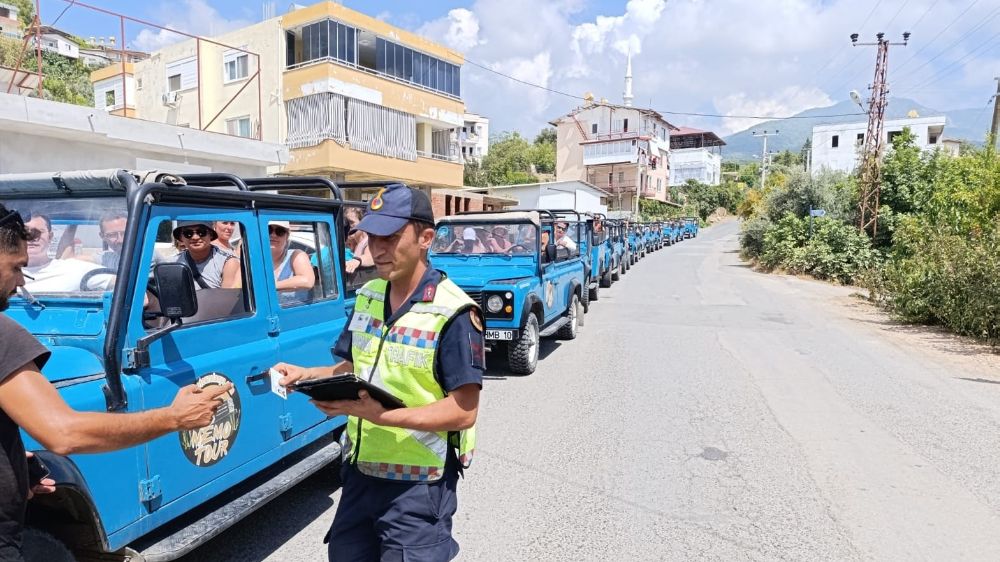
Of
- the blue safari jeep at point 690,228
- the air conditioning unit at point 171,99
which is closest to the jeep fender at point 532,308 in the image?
the air conditioning unit at point 171,99

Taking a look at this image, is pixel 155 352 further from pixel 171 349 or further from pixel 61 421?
pixel 61 421

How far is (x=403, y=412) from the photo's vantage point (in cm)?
201

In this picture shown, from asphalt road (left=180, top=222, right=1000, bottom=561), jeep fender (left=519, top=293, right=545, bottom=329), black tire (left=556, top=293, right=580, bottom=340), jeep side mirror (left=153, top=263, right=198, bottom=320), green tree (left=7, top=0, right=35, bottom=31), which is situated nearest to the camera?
jeep side mirror (left=153, top=263, right=198, bottom=320)

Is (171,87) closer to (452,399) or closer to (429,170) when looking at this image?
(429,170)

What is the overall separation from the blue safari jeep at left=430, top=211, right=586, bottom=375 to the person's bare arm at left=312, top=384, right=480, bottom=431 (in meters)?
5.69

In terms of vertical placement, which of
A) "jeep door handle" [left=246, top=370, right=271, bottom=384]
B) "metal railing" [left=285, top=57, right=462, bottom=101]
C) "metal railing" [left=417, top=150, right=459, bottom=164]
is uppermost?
"metal railing" [left=285, top=57, right=462, bottom=101]

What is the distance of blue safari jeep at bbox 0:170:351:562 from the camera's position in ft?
8.49

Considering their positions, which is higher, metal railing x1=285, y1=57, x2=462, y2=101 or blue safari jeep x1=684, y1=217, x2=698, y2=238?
metal railing x1=285, y1=57, x2=462, y2=101

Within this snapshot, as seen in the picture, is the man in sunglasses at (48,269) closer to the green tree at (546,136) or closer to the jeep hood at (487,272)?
the jeep hood at (487,272)

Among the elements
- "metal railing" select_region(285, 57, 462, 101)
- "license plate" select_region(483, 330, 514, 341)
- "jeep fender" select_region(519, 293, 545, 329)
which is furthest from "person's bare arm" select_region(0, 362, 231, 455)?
"metal railing" select_region(285, 57, 462, 101)

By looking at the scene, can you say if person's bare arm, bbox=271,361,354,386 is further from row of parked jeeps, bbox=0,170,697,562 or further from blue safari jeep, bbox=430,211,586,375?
blue safari jeep, bbox=430,211,586,375

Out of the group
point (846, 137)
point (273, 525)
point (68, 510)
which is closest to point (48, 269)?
point (68, 510)

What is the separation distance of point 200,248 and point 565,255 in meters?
7.70

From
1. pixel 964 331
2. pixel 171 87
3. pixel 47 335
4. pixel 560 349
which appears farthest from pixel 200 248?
pixel 171 87
